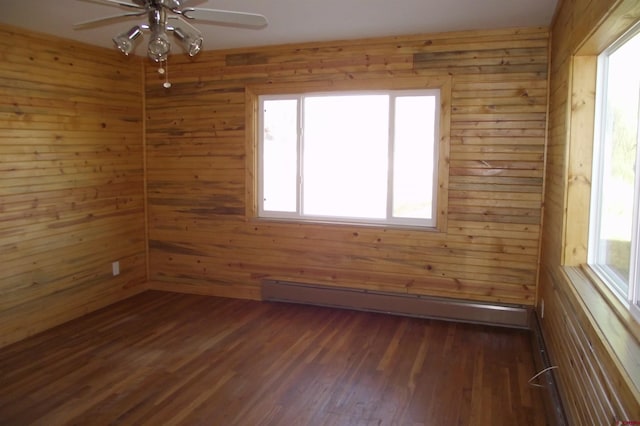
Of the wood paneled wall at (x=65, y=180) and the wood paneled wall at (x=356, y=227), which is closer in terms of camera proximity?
the wood paneled wall at (x=65, y=180)

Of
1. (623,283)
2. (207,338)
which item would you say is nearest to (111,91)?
(207,338)

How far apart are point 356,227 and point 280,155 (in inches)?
43.6

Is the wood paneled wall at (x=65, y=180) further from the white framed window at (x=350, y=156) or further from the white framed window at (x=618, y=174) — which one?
the white framed window at (x=618, y=174)

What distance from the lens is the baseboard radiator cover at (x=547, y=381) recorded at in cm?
263

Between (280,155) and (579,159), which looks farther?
(280,155)

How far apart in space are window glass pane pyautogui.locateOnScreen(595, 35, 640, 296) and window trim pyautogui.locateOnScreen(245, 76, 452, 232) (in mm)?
1650

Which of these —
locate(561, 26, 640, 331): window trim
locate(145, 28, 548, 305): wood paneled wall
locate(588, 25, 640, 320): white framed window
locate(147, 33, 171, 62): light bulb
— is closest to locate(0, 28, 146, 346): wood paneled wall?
locate(145, 28, 548, 305): wood paneled wall

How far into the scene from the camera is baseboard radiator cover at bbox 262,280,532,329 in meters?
4.25

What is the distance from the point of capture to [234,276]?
5.19 m

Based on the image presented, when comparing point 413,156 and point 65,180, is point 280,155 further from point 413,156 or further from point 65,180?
point 65,180

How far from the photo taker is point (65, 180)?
445 cm

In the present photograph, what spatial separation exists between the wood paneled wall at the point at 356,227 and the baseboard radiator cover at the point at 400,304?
0.26ft

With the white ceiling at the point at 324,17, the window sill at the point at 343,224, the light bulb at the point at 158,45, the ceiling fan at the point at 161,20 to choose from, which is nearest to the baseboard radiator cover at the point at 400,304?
the window sill at the point at 343,224

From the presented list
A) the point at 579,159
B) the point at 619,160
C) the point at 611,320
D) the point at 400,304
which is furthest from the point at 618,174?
the point at 400,304
